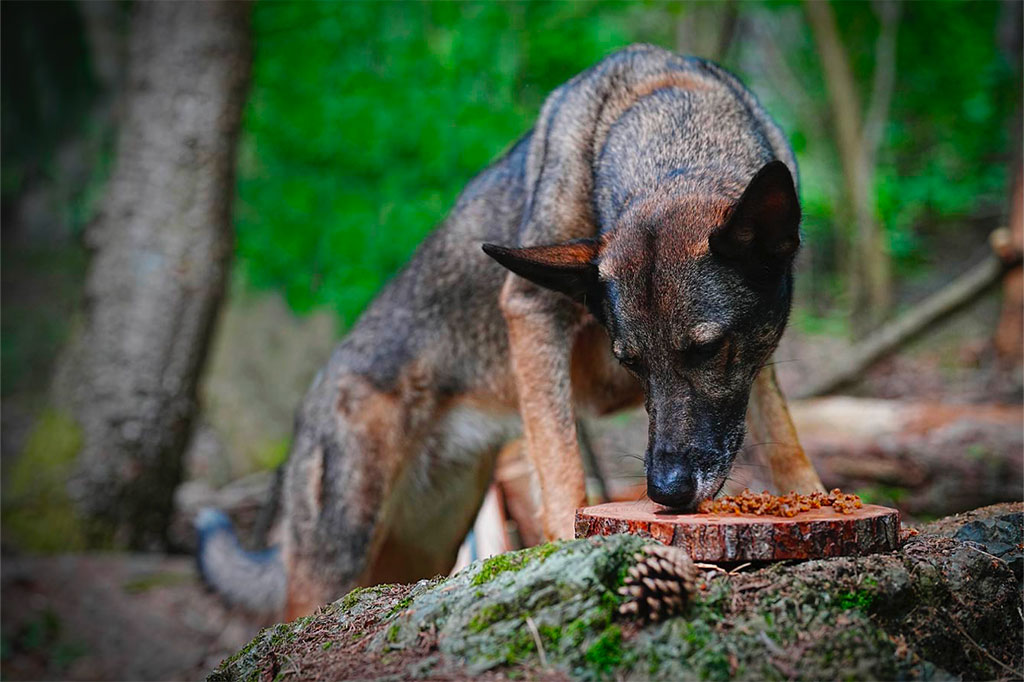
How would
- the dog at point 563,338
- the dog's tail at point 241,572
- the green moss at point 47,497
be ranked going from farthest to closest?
the green moss at point 47,497
the dog's tail at point 241,572
the dog at point 563,338

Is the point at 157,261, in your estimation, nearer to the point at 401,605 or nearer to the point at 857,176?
the point at 401,605

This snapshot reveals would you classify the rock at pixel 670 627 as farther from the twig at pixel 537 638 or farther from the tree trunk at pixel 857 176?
the tree trunk at pixel 857 176

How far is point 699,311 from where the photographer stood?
273 cm

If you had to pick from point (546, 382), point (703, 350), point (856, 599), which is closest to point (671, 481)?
point (703, 350)

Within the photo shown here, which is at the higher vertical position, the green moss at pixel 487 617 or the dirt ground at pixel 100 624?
the green moss at pixel 487 617

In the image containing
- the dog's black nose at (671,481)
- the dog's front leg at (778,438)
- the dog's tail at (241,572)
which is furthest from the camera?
the dog's tail at (241,572)

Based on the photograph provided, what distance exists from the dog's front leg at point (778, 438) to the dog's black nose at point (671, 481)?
1.04 m

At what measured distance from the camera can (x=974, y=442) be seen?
6012mm

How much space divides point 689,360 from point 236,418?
8281 millimetres

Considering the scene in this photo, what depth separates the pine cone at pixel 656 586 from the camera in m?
1.80

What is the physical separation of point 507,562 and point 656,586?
0.39 m

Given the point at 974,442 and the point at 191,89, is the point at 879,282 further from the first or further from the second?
the point at 191,89

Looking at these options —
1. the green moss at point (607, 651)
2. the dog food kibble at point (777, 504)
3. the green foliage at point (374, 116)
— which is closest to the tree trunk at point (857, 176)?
the green foliage at point (374, 116)

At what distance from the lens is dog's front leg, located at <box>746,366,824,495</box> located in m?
3.48
